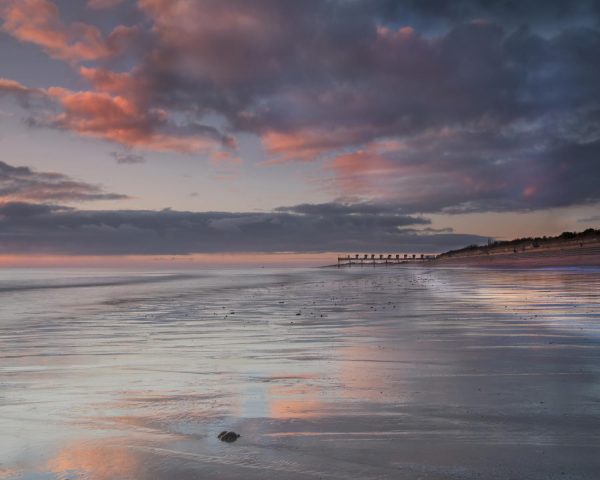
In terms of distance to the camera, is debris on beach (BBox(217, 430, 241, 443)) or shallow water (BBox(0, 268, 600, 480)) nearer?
shallow water (BBox(0, 268, 600, 480))

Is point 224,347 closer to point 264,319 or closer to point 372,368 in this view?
point 372,368

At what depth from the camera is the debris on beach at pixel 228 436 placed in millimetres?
4531

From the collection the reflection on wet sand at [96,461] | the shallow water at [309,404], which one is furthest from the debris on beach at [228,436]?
the reflection on wet sand at [96,461]

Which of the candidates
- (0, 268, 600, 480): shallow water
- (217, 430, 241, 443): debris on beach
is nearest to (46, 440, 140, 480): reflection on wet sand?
(0, 268, 600, 480): shallow water

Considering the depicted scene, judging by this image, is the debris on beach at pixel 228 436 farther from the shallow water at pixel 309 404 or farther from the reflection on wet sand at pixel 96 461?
the reflection on wet sand at pixel 96 461

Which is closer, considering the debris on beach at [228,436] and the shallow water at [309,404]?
the shallow water at [309,404]

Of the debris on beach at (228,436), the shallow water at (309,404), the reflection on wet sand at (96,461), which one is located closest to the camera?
the reflection on wet sand at (96,461)

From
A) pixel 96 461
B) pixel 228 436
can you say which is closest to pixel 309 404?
pixel 228 436

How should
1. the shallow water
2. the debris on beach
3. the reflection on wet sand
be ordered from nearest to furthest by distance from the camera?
the reflection on wet sand
the shallow water
the debris on beach

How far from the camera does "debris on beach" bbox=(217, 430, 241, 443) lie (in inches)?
178

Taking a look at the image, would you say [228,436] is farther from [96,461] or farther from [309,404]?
[309,404]

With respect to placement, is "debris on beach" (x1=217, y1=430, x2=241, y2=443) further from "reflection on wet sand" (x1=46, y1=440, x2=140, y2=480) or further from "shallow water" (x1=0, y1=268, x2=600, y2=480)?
"reflection on wet sand" (x1=46, y1=440, x2=140, y2=480)

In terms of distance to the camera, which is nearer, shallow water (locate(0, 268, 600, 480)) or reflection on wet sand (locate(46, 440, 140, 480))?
reflection on wet sand (locate(46, 440, 140, 480))

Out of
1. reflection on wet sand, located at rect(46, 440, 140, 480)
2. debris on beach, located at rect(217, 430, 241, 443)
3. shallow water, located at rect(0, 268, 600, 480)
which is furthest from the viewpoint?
debris on beach, located at rect(217, 430, 241, 443)
